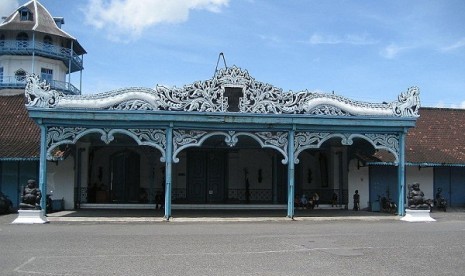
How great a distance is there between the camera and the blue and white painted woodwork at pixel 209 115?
18047mm

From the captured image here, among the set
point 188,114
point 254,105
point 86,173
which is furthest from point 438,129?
point 86,173

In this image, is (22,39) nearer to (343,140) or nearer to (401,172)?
(343,140)

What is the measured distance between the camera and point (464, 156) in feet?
81.9

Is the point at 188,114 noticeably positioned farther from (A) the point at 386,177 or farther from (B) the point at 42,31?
→ (B) the point at 42,31

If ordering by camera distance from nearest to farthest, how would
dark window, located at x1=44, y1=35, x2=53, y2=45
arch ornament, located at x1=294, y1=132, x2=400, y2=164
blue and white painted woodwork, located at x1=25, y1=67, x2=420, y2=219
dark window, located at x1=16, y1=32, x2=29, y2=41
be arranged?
blue and white painted woodwork, located at x1=25, y1=67, x2=420, y2=219 → arch ornament, located at x1=294, y1=132, x2=400, y2=164 → dark window, located at x1=16, y1=32, x2=29, y2=41 → dark window, located at x1=44, y1=35, x2=53, y2=45

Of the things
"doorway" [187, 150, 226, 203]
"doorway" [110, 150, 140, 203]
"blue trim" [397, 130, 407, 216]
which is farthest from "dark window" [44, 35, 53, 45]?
"blue trim" [397, 130, 407, 216]

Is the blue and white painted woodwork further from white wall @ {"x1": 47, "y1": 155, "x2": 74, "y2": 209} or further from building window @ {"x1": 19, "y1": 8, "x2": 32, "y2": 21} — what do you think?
building window @ {"x1": 19, "y1": 8, "x2": 32, "y2": 21}

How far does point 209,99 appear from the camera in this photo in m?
18.4

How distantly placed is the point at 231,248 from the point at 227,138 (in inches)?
318

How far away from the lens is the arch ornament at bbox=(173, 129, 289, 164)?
18.5 metres

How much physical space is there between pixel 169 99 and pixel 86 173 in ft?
24.3

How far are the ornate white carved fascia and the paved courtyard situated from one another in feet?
13.0

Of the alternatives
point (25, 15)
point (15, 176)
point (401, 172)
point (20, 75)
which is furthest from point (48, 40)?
point (401, 172)

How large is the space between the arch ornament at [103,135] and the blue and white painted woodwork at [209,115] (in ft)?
0.11
